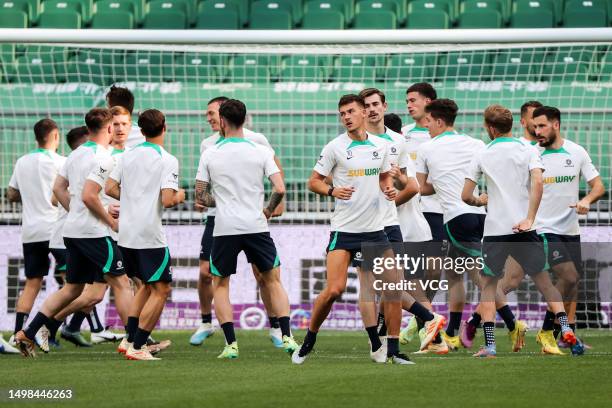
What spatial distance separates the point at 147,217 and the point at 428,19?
10.1 metres

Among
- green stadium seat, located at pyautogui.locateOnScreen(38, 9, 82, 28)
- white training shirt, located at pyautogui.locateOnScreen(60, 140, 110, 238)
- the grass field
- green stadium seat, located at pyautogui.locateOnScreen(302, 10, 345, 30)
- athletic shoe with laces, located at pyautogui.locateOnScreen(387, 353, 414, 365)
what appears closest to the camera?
the grass field

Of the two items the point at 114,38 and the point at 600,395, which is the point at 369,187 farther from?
the point at 114,38

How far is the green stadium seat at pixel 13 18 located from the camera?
61.7ft

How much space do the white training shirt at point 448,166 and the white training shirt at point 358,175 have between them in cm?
186

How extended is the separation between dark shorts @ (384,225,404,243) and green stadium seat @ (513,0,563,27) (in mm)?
9633

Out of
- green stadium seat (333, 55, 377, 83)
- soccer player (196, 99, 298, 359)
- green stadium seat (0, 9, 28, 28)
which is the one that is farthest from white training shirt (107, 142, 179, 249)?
green stadium seat (0, 9, 28, 28)

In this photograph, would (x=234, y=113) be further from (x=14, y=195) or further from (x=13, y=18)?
(x=13, y=18)

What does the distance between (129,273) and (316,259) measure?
13.7 ft

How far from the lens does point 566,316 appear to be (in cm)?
977

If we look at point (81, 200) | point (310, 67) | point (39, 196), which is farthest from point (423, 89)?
point (310, 67)

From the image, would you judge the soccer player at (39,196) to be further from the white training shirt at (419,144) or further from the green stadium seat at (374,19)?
the green stadium seat at (374,19)

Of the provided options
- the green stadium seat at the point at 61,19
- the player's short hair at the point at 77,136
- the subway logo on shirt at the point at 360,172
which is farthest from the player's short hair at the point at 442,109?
the green stadium seat at the point at 61,19

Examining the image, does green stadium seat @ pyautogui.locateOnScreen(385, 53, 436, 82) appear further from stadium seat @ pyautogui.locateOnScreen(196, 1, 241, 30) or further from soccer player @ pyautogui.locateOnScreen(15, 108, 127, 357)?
soccer player @ pyautogui.locateOnScreen(15, 108, 127, 357)

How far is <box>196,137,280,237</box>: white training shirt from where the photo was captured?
375 inches
